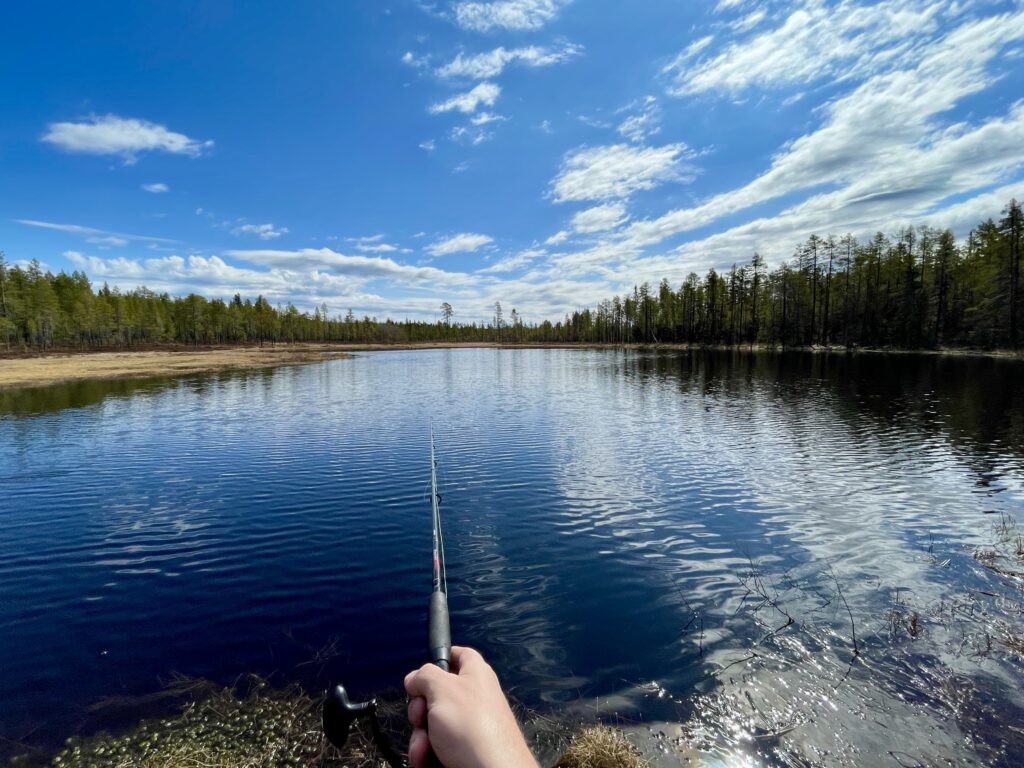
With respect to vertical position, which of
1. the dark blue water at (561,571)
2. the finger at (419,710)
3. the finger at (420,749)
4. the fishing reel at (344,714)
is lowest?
the dark blue water at (561,571)

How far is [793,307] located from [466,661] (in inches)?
5285

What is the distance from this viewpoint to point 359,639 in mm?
9023

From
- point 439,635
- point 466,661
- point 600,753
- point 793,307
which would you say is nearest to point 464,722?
point 466,661

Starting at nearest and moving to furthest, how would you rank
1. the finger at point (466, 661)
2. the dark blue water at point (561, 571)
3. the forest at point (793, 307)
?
the finger at point (466, 661), the dark blue water at point (561, 571), the forest at point (793, 307)

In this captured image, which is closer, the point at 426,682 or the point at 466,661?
the point at 426,682

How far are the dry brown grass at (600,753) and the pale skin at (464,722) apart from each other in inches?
209

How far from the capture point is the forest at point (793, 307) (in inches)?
3194

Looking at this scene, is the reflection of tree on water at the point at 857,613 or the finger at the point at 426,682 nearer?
the finger at the point at 426,682

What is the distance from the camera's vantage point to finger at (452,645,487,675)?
2.02m

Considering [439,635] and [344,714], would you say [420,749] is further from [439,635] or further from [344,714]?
[439,635]

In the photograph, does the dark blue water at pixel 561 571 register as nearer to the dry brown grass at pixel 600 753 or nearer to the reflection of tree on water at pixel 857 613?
the reflection of tree on water at pixel 857 613

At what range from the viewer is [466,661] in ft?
7.10

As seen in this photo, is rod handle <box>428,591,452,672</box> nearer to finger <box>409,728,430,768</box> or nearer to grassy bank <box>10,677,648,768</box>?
finger <box>409,728,430,768</box>

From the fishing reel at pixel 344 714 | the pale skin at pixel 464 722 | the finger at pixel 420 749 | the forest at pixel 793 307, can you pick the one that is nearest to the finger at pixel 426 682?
the pale skin at pixel 464 722
